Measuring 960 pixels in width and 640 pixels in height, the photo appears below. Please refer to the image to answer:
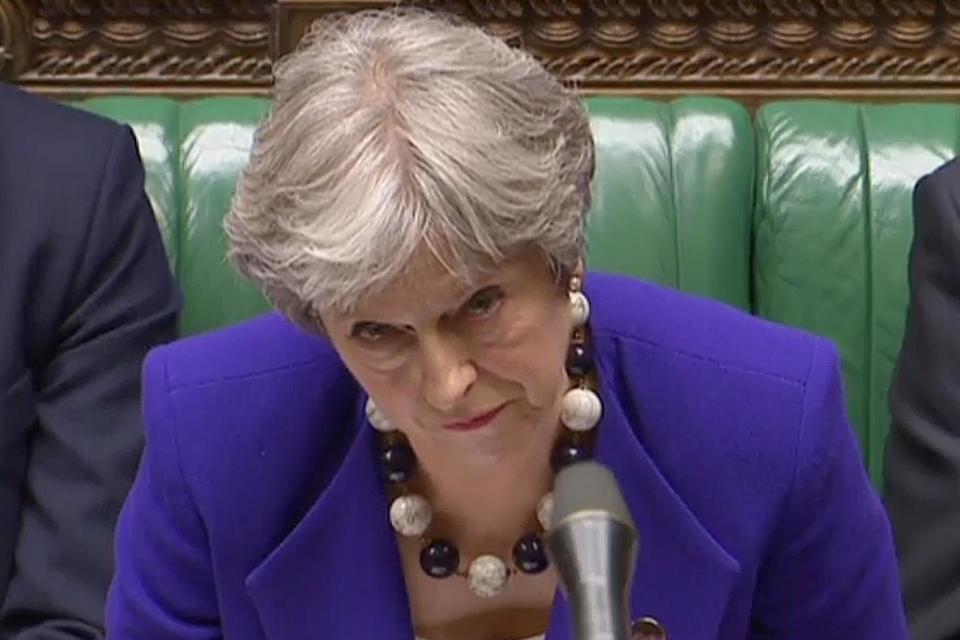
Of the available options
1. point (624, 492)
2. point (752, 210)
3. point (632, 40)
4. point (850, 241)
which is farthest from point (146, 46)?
point (624, 492)

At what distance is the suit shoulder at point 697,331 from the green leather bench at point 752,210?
55cm

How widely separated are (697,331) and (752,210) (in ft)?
2.07

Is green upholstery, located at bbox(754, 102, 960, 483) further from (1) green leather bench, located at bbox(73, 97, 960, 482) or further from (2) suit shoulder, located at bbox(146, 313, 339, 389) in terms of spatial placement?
(2) suit shoulder, located at bbox(146, 313, 339, 389)

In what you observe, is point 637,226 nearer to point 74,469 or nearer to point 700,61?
point 700,61

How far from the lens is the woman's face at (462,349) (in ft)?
2.89

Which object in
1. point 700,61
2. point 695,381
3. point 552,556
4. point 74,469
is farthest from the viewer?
point 700,61

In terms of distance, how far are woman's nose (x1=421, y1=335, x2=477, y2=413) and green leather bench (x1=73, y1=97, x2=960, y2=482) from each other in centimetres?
77

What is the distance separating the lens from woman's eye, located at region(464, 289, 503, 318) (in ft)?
2.93

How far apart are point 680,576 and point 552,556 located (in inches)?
18.1

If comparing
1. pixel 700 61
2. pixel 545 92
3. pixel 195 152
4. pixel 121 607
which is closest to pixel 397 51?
pixel 545 92

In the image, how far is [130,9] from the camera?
1.91 metres

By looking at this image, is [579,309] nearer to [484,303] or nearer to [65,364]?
[484,303]

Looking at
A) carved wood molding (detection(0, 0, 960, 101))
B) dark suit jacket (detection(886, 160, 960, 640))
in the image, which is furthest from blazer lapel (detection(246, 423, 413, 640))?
carved wood molding (detection(0, 0, 960, 101))

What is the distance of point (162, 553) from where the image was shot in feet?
3.64
